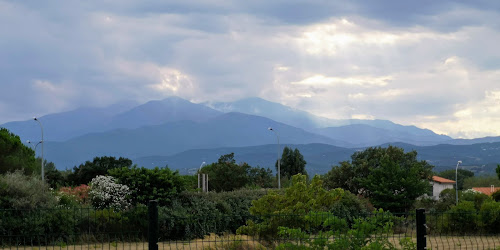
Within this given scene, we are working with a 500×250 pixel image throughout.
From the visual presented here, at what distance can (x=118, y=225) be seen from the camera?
1797 cm

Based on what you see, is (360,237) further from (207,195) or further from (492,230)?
(207,195)

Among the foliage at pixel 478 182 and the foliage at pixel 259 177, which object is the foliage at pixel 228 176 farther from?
the foliage at pixel 478 182

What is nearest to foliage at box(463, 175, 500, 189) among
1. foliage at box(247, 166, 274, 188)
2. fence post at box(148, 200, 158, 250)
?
foliage at box(247, 166, 274, 188)

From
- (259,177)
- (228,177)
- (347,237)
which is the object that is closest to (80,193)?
(347,237)

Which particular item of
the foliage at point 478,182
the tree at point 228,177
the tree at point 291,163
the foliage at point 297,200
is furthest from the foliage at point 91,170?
the foliage at point 478,182

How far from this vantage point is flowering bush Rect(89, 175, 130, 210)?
875 inches

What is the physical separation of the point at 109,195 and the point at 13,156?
543 inches

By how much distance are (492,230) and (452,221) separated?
1.37m

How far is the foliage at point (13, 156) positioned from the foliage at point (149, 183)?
11661 mm

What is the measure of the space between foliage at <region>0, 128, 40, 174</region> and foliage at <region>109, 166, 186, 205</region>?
1166 centimetres

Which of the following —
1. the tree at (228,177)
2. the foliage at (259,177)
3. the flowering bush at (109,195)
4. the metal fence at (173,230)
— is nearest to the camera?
the metal fence at (173,230)

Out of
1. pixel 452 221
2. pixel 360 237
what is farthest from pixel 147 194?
pixel 360 237

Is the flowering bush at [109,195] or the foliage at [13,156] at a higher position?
the foliage at [13,156]

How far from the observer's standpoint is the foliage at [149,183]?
22688 mm
